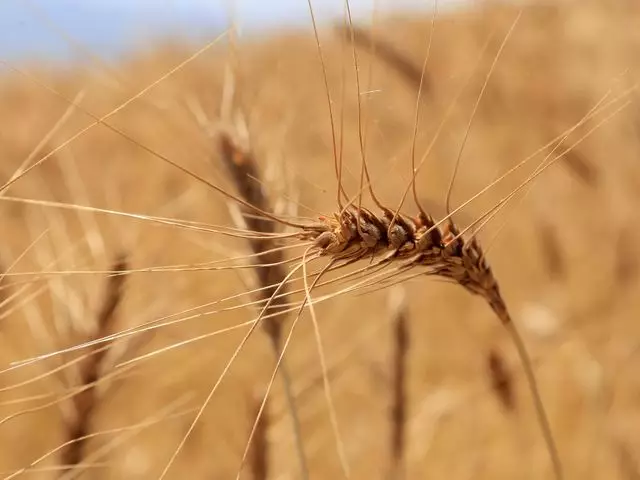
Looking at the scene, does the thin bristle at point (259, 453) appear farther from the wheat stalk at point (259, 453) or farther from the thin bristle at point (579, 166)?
the thin bristle at point (579, 166)

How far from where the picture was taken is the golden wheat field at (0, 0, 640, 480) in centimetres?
66

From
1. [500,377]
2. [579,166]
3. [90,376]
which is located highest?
[579,166]

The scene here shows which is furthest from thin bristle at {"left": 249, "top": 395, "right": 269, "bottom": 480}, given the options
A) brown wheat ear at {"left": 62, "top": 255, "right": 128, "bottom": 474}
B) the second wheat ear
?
the second wheat ear

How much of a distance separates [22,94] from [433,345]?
170 inches

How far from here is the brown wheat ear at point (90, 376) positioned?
0.69 m

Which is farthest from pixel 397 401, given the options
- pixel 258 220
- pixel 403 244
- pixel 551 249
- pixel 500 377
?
pixel 551 249

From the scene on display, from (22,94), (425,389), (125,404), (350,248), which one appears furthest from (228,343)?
(22,94)

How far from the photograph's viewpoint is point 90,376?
69cm

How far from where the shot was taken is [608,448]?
3.15 feet

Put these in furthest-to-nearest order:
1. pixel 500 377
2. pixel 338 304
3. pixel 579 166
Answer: pixel 338 304 < pixel 579 166 < pixel 500 377

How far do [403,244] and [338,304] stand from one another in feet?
4.20

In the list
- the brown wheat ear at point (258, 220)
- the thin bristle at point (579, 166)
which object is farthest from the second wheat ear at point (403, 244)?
the thin bristle at point (579, 166)

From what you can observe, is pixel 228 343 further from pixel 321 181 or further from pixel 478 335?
pixel 321 181

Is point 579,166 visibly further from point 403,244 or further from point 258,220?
point 403,244
